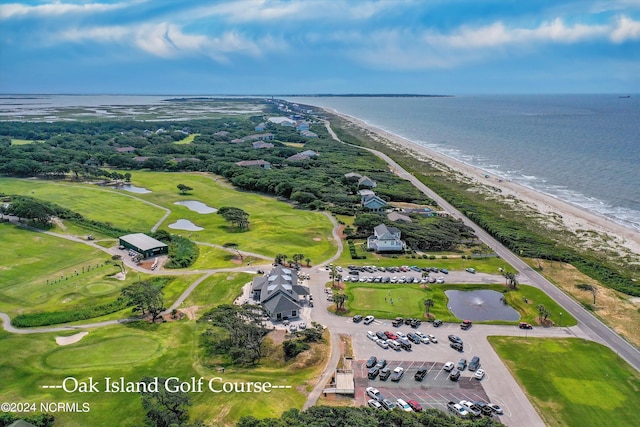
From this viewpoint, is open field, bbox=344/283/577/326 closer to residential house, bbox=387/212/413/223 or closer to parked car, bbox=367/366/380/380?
parked car, bbox=367/366/380/380

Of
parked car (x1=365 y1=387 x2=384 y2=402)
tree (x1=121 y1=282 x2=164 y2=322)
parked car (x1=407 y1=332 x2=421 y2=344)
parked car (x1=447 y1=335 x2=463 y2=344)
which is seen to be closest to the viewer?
parked car (x1=365 y1=387 x2=384 y2=402)

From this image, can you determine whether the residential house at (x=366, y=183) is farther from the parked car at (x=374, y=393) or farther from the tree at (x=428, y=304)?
the parked car at (x=374, y=393)

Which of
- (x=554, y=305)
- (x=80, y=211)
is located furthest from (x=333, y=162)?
(x=554, y=305)

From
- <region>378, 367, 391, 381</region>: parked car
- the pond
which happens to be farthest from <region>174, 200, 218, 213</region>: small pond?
<region>378, 367, 391, 381</region>: parked car

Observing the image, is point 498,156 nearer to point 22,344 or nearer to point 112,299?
point 112,299

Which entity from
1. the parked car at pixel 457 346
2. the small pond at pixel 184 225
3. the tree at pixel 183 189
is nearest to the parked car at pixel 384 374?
the parked car at pixel 457 346

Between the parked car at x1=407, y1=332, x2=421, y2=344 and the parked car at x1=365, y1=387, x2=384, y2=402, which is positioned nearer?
the parked car at x1=365, y1=387, x2=384, y2=402

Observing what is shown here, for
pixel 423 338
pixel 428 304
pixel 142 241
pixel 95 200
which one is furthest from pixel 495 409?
pixel 95 200
